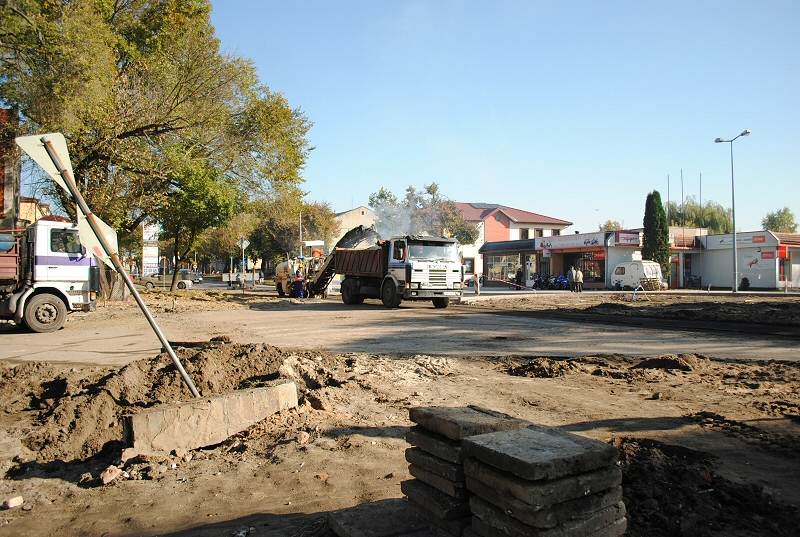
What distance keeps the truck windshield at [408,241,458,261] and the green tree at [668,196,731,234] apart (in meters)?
61.4

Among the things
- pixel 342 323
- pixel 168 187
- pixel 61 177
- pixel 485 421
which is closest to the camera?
pixel 485 421

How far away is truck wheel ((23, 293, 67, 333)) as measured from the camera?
14367 mm

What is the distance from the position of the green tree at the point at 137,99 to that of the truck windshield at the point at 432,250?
8.34 meters

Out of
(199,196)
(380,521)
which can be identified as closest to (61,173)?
(380,521)

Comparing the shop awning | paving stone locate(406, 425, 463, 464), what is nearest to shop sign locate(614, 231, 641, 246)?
the shop awning

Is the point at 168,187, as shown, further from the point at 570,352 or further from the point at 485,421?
the point at 485,421

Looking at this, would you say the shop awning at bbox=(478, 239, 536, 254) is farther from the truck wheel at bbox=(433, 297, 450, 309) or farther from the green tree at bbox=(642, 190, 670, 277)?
the truck wheel at bbox=(433, 297, 450, 309)

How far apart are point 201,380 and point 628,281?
37905mm

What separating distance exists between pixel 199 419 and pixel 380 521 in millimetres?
2774

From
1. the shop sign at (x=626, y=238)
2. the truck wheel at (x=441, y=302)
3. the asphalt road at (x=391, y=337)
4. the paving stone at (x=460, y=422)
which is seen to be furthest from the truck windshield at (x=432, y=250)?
the shop sign at (x=626, y=238)

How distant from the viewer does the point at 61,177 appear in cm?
519

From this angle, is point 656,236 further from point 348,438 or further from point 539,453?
point 539,453

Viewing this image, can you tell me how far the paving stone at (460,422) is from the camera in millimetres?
3186

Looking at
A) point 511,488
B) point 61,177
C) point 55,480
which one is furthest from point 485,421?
point 61,177
